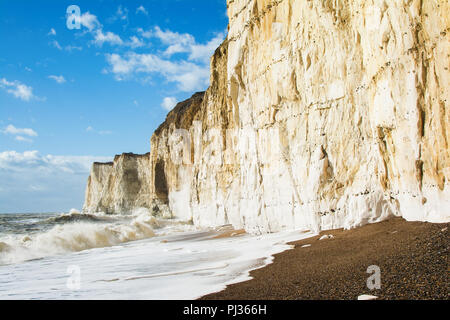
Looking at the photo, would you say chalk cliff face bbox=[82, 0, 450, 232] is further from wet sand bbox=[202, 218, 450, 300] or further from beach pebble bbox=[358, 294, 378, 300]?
beach pebble bbox=[358, 294, 378, 300]

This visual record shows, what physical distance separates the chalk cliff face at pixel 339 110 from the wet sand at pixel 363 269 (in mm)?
837

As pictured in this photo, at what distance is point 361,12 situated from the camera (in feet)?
28.7

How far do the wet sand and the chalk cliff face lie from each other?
84 cm

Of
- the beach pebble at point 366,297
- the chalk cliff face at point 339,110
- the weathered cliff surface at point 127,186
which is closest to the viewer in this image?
the beach pebble at point 366,297

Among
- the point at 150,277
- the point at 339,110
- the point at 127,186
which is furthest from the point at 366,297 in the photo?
the point at 127,186

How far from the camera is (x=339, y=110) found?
32.1ft

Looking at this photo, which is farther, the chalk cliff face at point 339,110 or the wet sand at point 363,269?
the chalk cliff face at point 339,110

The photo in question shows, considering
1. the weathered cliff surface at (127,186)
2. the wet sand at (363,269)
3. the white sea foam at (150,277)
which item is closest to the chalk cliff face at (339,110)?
the wet sand at (363,269)

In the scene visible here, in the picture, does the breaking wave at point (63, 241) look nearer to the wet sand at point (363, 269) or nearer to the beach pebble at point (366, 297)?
the wet sand at point (363, 269)

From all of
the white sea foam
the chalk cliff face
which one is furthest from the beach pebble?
the chalk cliff face

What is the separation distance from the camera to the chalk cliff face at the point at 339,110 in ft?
21.1

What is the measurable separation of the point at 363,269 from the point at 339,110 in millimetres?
5903
